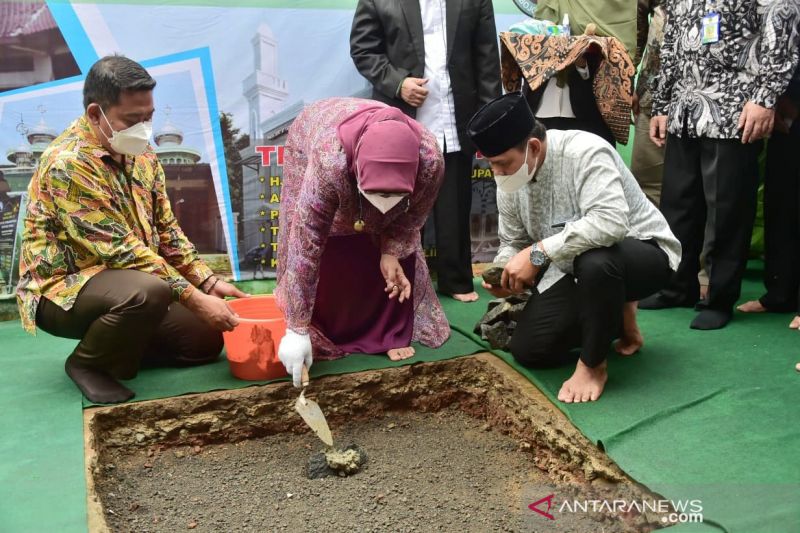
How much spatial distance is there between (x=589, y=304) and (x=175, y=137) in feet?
7.66

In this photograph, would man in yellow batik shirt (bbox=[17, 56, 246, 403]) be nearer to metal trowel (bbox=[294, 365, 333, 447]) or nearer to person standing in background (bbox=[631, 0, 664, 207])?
metal trowel (bbox=[294, 365, 333, 447])

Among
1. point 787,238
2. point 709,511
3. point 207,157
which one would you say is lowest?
point 709,511

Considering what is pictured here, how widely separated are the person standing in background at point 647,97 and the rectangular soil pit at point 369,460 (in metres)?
1.73

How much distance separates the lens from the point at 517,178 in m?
2.28

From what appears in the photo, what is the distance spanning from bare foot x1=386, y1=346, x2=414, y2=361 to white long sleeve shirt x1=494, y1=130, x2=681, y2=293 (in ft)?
1.67

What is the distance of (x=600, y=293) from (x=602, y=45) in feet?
4.52

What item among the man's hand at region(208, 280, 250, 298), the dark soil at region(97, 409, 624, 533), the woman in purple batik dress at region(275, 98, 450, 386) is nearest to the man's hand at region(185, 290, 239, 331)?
the woman in purple batik dress at region(275, 98, 450, 386)

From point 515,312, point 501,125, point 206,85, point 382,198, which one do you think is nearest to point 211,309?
point 382,198

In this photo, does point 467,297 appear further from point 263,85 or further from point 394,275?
A: point 263,85

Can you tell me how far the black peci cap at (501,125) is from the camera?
2.15m

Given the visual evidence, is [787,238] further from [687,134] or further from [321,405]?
[321,405]

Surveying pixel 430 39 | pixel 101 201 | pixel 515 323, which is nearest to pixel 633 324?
pixel 515 323

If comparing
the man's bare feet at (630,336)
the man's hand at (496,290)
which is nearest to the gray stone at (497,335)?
the man's hand at (496,290)

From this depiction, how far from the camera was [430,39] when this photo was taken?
3428 millimetres
